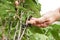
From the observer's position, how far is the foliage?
1390 mm

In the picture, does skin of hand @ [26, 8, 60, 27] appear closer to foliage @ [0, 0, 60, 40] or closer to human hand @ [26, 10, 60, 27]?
human hand @ [26, 10, 60, 27]

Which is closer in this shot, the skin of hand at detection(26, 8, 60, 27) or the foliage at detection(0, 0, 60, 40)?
the skin of hand at detection(26, 8, 60, 27)

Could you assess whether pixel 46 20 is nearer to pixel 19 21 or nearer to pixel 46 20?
pixel 46 20

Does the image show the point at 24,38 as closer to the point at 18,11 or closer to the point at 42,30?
the point at 42,30

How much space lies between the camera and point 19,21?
1.45m

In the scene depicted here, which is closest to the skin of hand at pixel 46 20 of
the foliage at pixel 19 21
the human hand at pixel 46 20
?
the human hand at pixel 46 20

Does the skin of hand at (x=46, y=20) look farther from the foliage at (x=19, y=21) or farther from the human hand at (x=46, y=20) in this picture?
the foliage at (x=19, y=21)

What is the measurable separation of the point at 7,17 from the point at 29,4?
16 cm

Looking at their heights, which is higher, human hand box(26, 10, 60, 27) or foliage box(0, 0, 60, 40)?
human hand box(26, 10, 60, 27)

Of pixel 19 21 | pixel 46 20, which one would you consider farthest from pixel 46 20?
pixel 19 21

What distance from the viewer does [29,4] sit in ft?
4.78

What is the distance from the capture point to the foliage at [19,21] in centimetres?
139

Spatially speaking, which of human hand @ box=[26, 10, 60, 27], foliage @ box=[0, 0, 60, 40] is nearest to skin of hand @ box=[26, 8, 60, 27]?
human hand @ box=[26, 10, 60, 27]

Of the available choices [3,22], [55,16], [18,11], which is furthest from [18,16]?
[55,16]
